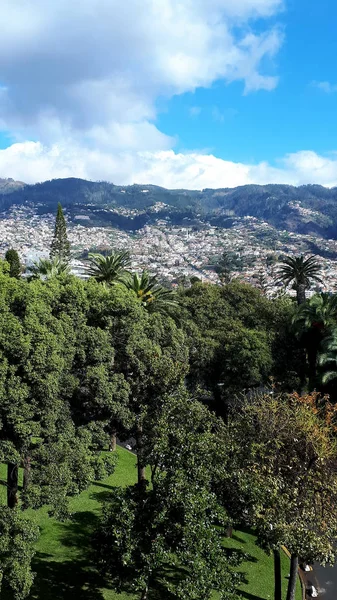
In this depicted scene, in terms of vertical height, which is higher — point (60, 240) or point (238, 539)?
point (60, 240)

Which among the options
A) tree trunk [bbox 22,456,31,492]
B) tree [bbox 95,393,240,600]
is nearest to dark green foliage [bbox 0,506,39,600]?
tree trunk [bbox 22,456,31,492]

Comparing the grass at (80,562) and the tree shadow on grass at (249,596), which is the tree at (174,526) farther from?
the tree shadow on grass at (249,596)

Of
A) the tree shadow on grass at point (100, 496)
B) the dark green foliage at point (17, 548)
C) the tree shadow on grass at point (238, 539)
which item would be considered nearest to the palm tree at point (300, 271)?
the tree shadow on grass at point (238, 539)

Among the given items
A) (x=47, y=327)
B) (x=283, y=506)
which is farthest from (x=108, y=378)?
(x=283, y=506)

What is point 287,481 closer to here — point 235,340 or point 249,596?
point 249,596

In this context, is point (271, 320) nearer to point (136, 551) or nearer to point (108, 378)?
point (108, 378)

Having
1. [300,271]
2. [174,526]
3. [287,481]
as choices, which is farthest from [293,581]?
[300,271]
